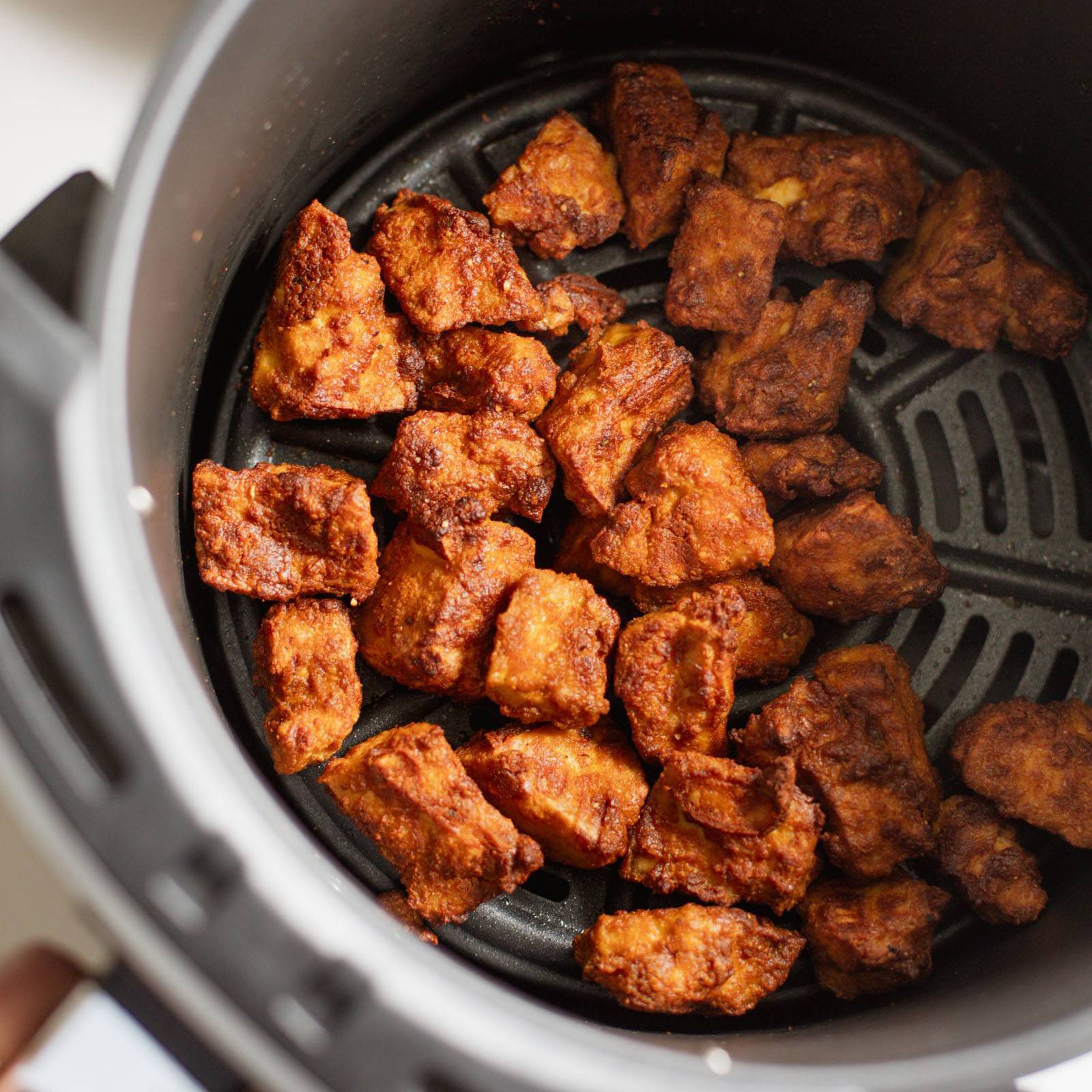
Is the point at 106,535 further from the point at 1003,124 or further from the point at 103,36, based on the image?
the point at 1003,124

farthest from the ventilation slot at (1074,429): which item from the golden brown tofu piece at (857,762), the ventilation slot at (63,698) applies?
the ventilation slot at (63,698)

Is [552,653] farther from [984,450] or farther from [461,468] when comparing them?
[984,450]

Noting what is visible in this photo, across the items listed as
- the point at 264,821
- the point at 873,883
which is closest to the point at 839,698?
the point at 873,883

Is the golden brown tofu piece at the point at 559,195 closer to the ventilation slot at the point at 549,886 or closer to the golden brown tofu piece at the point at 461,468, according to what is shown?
the golden brown tofu piece at the point at 461,468

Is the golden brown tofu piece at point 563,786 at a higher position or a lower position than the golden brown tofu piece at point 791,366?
lower

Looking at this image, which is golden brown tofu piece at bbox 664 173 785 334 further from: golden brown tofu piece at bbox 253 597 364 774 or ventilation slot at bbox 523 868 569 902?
ventilation slot at bbox 523 868 569 902
